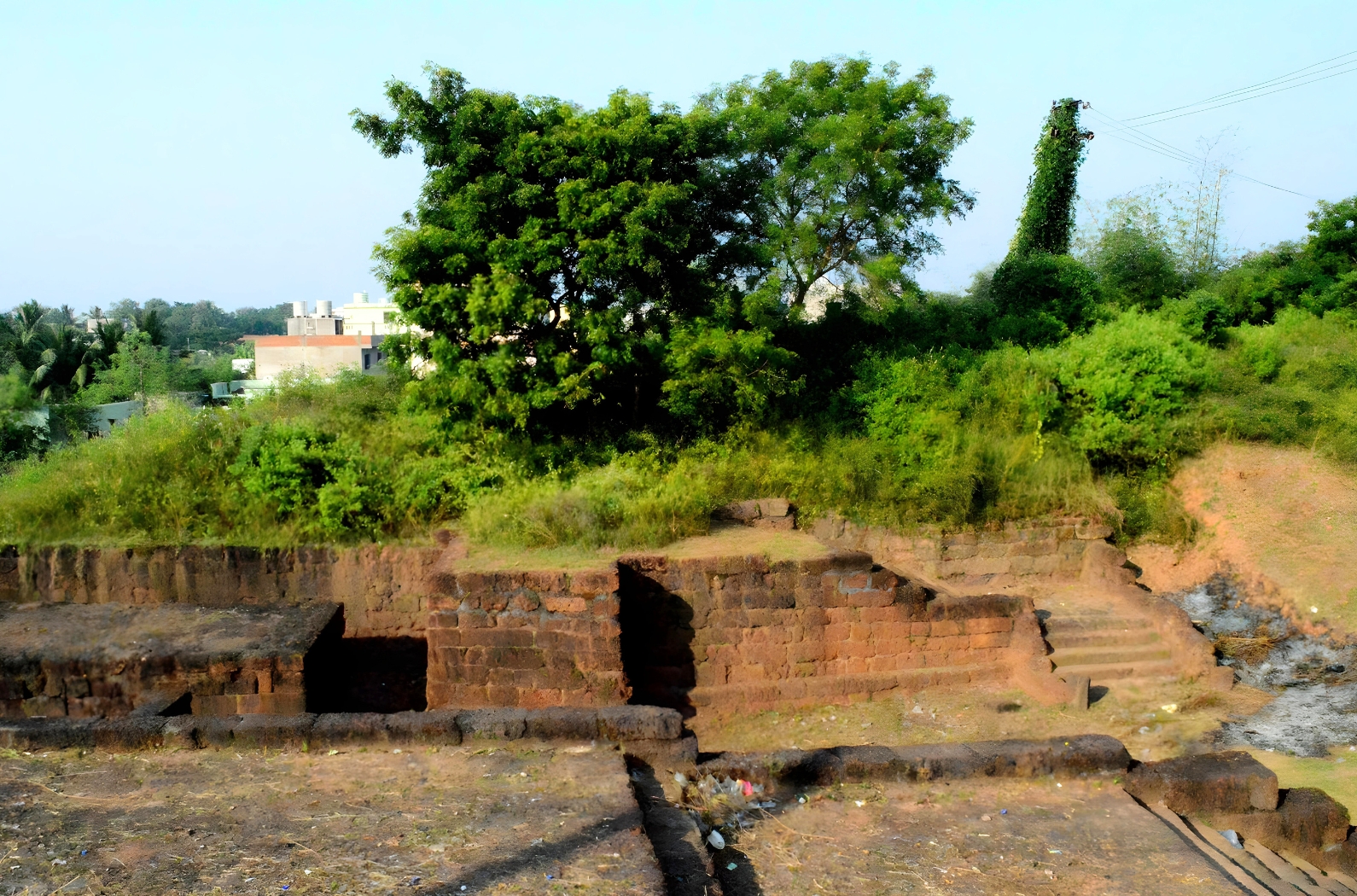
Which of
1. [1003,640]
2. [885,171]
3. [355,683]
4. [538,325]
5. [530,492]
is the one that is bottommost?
[355,683]

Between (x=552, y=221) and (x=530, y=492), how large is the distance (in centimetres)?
305

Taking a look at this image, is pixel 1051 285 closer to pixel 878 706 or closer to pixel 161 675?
pixel 878 706

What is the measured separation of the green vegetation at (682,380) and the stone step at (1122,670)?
2172mm

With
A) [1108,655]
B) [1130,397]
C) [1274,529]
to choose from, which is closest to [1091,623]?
[1108,655]

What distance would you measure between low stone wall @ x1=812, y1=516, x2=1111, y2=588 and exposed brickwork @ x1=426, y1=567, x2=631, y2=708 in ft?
11.9

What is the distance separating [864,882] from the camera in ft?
15.1

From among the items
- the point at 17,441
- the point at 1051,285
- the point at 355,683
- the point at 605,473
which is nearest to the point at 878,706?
the point at 605,473

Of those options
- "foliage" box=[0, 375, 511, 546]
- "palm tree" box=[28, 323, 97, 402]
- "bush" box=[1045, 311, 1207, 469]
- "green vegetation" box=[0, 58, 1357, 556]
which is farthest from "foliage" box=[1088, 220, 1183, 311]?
"palm tree" box=[28, 323, 97, 402]

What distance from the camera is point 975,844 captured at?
16.2 ft

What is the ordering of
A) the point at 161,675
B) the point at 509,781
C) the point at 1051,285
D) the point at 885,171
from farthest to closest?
the point at 1051,285 < the point at 885,171 < the point at 161,675 < the point at 509,781

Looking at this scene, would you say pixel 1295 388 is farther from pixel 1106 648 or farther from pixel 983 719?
pixel 983 719

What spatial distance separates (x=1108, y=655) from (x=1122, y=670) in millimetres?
197

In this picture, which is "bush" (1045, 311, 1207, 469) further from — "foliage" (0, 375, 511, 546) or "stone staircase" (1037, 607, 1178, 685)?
"foliage" (0, 375, 511, 546)

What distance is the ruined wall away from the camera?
28.3 ft
